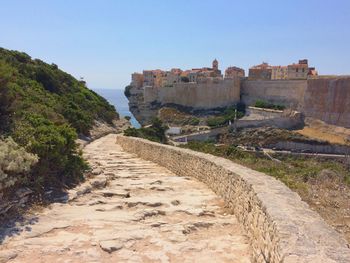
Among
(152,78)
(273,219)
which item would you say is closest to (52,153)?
(273,219)

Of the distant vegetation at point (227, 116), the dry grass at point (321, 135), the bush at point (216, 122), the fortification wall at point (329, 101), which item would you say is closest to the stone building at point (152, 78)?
the distant vegetation at point (227, 116)

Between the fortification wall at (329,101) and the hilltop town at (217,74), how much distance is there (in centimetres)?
833

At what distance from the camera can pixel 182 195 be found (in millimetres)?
7848

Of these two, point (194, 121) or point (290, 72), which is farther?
point (290, 72)

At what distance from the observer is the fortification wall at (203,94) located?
203ft

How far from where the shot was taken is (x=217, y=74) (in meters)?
78.4

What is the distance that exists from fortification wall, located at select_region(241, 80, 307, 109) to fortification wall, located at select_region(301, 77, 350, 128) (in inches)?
73.4

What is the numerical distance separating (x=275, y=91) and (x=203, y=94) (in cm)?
1203

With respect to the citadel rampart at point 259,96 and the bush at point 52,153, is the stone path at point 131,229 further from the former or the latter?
the citadel rampart at point 259,96

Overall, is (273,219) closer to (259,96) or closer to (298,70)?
(259,96)

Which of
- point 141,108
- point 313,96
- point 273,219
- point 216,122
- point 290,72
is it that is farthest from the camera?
point 290,72

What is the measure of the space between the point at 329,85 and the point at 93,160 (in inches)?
1707

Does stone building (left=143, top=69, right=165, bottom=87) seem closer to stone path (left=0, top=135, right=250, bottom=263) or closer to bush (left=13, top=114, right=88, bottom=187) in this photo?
bush (left=13, top=114, right=88, bottom=187)

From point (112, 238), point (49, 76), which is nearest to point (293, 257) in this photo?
point (112, 238)
